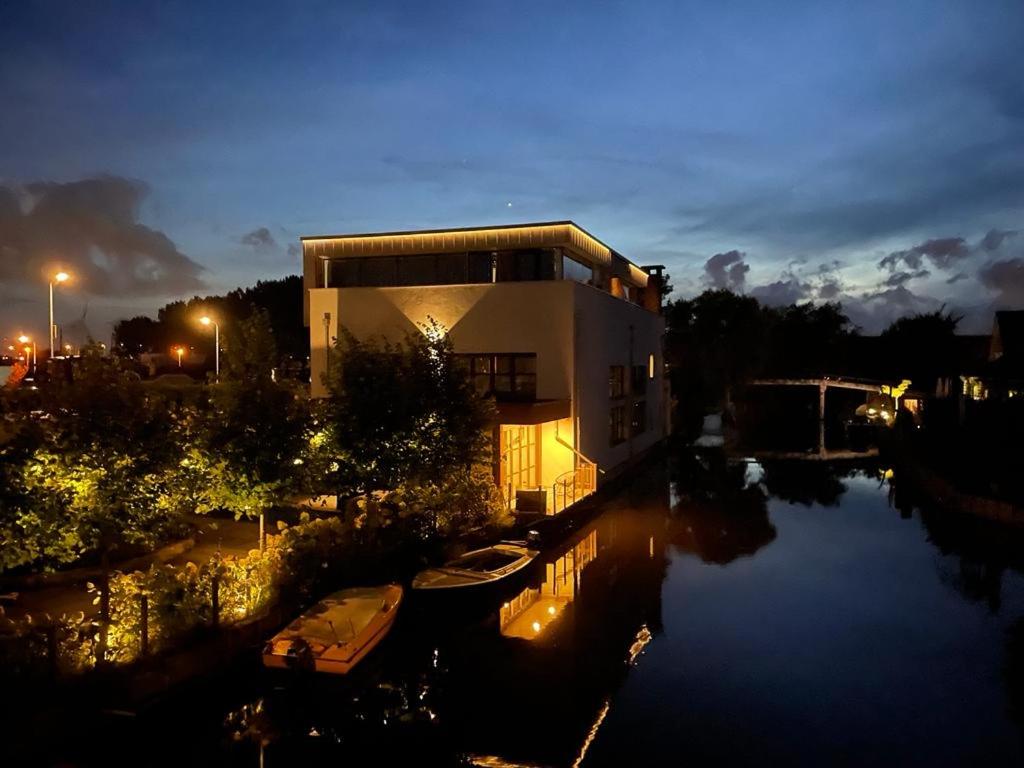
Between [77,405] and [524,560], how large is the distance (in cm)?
1029

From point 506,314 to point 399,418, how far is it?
927 centimetres

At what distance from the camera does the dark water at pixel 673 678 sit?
1087 cm

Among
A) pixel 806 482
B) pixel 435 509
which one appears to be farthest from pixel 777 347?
pixel 435 509

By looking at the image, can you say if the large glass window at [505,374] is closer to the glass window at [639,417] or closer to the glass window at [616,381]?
the glass window at [616,381]

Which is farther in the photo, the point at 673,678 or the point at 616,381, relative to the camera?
the point at 616,381

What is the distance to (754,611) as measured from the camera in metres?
17.0

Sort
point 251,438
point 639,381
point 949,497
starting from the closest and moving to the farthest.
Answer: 1. point 251,438
2. point 949,497
3. point 639,381

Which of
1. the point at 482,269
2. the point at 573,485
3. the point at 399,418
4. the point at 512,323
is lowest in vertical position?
the point at 573,485

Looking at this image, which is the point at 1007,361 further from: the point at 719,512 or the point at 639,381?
the point at 719,512

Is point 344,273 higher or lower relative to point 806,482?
higher

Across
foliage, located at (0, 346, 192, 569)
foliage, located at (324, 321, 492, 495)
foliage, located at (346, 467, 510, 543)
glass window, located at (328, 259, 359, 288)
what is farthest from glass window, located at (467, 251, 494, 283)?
A: foliage, located at (0, 346, 192, 569)

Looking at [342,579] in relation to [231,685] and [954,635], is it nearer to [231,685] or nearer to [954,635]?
[231,685]

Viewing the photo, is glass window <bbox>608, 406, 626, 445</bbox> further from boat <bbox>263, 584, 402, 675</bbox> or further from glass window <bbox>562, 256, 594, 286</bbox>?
boat <bbox>263, 584, 402, 675</bbox>

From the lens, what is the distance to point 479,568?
17594 mm
